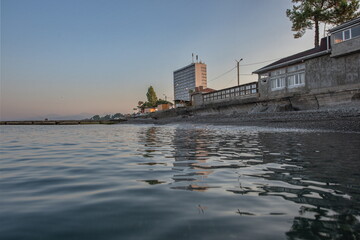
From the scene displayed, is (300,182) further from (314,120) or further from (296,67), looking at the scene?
(296,67)

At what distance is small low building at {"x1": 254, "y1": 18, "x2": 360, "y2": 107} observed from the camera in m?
22.1

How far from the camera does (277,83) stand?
30344 millimetres

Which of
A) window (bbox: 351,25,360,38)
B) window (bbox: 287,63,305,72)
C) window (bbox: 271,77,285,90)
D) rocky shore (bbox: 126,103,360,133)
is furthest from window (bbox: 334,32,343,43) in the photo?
window (bbox: 271,77,285,90)

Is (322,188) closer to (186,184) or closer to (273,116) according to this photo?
(186,184)

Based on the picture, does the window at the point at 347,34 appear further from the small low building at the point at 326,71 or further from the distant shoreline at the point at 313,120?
the distant shoreline at the point at 313,120

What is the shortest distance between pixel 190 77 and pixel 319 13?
155192 mm

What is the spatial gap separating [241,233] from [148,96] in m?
104

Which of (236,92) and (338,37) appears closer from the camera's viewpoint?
(338,37)

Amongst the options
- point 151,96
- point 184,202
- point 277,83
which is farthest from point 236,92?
point 151,96

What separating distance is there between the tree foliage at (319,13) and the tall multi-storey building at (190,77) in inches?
5554

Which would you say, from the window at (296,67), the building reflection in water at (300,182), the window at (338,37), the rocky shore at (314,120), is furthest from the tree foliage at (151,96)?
the building reflection in water at (300,182)

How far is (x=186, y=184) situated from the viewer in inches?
145

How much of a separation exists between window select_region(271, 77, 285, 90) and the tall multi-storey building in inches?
5700

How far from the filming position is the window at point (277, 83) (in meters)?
29.7
